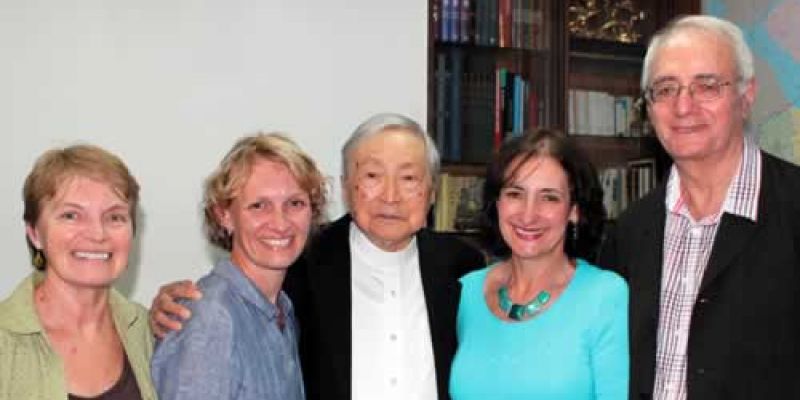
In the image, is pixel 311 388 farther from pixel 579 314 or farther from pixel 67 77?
pixel 67 77

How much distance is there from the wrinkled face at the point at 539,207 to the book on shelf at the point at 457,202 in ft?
5.22

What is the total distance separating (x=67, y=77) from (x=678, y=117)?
79.0 inches

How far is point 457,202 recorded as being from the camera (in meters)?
3.77

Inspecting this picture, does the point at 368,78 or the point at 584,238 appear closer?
the point at 584,238

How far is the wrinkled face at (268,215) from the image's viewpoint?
1.95 metres

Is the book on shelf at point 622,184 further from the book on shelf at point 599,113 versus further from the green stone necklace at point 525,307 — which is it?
the green stone necklace at point 525,307

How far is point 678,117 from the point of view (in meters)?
2.00

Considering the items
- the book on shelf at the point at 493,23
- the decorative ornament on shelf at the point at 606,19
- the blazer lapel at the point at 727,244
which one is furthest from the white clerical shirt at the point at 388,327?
the decorative ornament on shelf at the point at 606,19

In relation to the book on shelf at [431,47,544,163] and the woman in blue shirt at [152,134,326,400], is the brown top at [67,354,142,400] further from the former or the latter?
the book on shelf at [431,47,544,163]

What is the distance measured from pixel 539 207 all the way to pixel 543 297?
23 cm

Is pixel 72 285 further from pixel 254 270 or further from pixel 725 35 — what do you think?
pixel 725 35

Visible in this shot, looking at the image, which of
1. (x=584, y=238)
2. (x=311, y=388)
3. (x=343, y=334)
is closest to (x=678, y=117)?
(x=584, y=238)

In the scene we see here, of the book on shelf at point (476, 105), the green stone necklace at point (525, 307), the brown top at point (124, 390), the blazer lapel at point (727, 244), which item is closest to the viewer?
the brown top at point (124, 390)

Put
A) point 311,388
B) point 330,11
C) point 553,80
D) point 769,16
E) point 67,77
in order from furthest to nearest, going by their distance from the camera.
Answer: point 553,80, point 769,16, point 330,11, point 67,77, point 311,388
